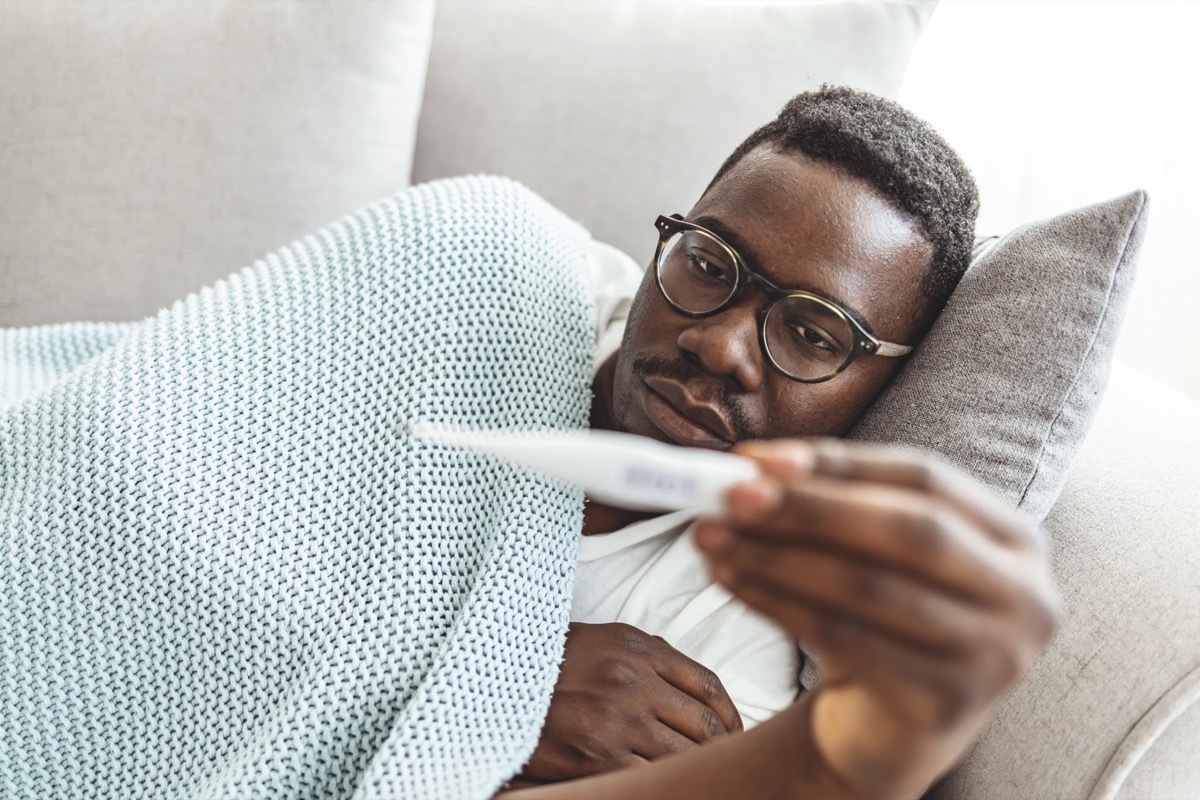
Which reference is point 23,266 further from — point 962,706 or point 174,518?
point 962,706

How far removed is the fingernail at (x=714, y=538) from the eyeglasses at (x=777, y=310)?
493 millimetres

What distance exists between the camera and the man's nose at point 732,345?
0.90 m

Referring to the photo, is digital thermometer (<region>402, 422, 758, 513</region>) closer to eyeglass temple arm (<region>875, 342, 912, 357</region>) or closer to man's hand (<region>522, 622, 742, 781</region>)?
man's hand (<region>522, 622, 742, 781</region>)

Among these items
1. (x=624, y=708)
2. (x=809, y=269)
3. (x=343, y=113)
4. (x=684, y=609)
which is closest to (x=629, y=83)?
(x=343, y=113)

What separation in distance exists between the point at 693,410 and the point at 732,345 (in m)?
0.08

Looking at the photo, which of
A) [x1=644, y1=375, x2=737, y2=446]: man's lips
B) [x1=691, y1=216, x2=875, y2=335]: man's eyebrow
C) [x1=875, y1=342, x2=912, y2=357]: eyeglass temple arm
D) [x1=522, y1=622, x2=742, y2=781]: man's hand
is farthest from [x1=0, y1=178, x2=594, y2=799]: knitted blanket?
[x1=875, y1=342, x2=912, y2=357]: eyeglass temple arm

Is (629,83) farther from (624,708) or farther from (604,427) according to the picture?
(624,708)

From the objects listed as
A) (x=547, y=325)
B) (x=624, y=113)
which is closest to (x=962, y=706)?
(x=547, y=325)

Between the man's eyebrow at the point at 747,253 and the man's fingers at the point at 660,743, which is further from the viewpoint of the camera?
the man's eyebrow at the point at 747,253

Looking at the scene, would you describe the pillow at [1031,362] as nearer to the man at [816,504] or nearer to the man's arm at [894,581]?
the man at [816,504]

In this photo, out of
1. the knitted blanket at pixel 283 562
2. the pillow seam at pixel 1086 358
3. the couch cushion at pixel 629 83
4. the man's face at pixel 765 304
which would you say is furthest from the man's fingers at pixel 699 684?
the couch cushion at pixel 629 83

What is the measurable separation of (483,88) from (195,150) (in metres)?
0.41

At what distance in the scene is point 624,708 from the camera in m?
0.79

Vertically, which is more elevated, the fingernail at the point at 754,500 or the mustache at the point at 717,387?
the fingernail at the point at 754,500
